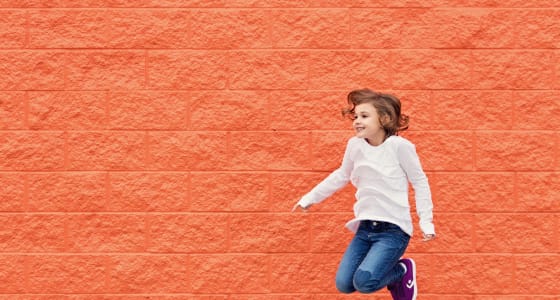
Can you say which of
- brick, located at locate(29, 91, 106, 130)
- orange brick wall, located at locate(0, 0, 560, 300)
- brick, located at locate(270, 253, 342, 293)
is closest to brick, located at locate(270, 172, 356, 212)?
orange brick wall, located at locate(0, 0, 560, 300)

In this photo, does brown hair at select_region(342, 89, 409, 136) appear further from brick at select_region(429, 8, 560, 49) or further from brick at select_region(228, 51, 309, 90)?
brick at select_region(429, 8, 560, 49)

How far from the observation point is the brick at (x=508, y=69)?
4.95 m

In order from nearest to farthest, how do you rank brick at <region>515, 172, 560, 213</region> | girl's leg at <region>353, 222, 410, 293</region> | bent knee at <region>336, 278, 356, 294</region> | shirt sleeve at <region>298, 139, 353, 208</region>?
girl's leg at <region>353, 222, 410, 293</region> → bent knee at <region>336, 278, 356, 294</region> → shirt sleeve at <region>298, 139, 353, 208</region> → brick at <region>515, 172, 560, 213</region>

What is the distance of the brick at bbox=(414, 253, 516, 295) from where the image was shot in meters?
4.94

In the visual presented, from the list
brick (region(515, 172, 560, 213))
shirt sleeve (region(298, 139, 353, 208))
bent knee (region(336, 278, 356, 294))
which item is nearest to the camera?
bent knee (region(336, 278, 356, 294))

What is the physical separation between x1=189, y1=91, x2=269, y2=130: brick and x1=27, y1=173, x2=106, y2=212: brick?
0.71 metres

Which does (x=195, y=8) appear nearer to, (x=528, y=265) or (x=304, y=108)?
(x=304, y=108)

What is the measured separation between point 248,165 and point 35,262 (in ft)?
4.83

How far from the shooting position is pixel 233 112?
16.4 feet

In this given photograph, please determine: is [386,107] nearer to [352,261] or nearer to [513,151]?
[352,261]

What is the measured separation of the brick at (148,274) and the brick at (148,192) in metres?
0.31

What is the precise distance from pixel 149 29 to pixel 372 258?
2.02m

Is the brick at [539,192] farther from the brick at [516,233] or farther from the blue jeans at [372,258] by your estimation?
the blue jeans at [372,258]

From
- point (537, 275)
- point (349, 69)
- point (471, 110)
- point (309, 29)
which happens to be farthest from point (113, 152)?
point (537, 275)
